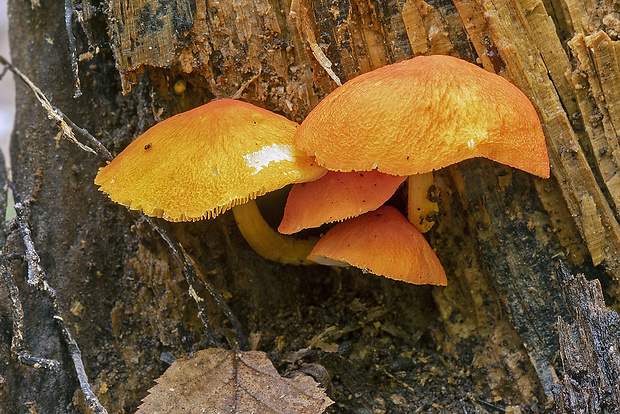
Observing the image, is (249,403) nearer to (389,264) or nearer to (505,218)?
(389,264)

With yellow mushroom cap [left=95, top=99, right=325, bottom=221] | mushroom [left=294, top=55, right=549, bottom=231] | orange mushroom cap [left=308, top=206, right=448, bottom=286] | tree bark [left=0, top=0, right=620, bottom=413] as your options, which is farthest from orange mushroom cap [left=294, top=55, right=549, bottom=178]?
orange mushroom cap [left=308, top=206, right=448, bottom=286]

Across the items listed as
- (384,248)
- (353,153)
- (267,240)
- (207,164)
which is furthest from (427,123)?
(267,240)

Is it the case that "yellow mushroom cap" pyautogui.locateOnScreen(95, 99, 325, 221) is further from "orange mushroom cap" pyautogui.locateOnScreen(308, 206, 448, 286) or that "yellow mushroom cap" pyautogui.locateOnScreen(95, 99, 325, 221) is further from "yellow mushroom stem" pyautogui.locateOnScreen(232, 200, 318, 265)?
"yellow mushroom stem" pyautogui.locateOnScreen(232, 200, 318, 265)

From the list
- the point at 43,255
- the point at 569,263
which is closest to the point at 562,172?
the point at 569,263

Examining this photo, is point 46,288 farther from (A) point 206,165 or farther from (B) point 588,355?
(B) point 588,355

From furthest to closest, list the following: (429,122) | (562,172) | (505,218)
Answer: (505,218) → (562,172) → (429,122)

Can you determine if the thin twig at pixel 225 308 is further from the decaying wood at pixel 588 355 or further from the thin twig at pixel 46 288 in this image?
the decaying wood at pixel 588 355

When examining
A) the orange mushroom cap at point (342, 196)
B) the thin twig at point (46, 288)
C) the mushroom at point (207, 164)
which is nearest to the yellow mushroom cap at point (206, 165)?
the mushroom at point (207, 164)

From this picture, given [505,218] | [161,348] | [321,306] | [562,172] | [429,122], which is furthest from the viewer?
[321,306]
